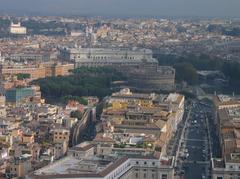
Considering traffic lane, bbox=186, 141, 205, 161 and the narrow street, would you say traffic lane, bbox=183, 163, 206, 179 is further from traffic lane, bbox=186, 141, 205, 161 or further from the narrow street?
traffic lane, bbox=186, 141, 205, 161

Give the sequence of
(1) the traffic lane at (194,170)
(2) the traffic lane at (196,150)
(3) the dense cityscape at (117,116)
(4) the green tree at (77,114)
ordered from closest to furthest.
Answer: (3) the dense cityscape at (117,116) → (1) the traffic lane at (194,170) → (2) the traffic lane at (196,150) → (4) the green tree at (77,114)

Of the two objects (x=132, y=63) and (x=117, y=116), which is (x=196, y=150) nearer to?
(x=117, y=116)

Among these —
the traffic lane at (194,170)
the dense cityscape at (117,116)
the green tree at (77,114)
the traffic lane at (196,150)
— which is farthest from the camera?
the green tree at (77,114)

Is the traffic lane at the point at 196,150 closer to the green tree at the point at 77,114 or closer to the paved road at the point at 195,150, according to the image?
the paved road at the point at 195,150

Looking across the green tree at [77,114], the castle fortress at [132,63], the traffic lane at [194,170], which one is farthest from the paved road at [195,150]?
the castle fortress at [132,63]

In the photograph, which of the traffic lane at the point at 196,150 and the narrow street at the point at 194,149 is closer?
the narrow street at the point at 194,149

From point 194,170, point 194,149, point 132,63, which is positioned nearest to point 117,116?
point 194,149

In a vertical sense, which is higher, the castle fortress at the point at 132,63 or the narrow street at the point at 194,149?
the castle fortress at the point at 132,63

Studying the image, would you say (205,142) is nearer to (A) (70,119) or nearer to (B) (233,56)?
(A) (70,119)
